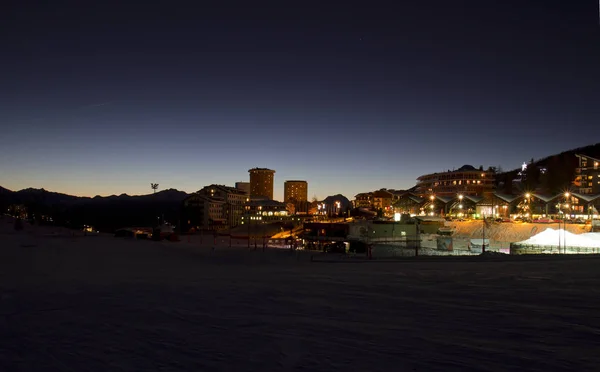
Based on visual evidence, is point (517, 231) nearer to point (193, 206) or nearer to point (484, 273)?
point (484, 273)

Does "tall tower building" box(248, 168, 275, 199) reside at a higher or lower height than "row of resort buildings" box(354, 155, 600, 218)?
higher

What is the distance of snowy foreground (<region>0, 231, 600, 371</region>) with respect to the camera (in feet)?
14.8

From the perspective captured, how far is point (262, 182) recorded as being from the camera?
141 m

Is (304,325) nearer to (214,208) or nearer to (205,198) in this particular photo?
(205,198)

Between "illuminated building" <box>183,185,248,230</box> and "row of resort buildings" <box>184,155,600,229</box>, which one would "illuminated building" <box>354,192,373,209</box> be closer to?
"row of resort buildings" <box>184,155,600,229</box>

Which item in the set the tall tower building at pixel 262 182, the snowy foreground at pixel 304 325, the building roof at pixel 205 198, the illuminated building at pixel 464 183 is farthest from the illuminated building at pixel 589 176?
the tall tower building at pixel 262 182

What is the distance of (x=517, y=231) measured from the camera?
44.9 m

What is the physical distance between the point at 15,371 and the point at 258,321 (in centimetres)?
308

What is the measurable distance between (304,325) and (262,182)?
5338 inches

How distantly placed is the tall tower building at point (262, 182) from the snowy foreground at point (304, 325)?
426ft

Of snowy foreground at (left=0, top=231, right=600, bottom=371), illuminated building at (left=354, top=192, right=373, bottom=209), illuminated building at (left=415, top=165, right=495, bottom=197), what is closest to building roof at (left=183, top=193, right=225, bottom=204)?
illuminated building at (left=415, top=165, right=495, bottom=197)

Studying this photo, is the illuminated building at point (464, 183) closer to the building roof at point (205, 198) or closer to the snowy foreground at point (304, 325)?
the building roof at point (205, 198)

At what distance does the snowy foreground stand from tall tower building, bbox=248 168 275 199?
12997 cm

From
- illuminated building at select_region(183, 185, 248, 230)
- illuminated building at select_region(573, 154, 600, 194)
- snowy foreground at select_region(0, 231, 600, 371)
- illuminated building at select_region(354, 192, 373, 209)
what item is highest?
illuminated building at select_region(573, 154, 600, 194)
